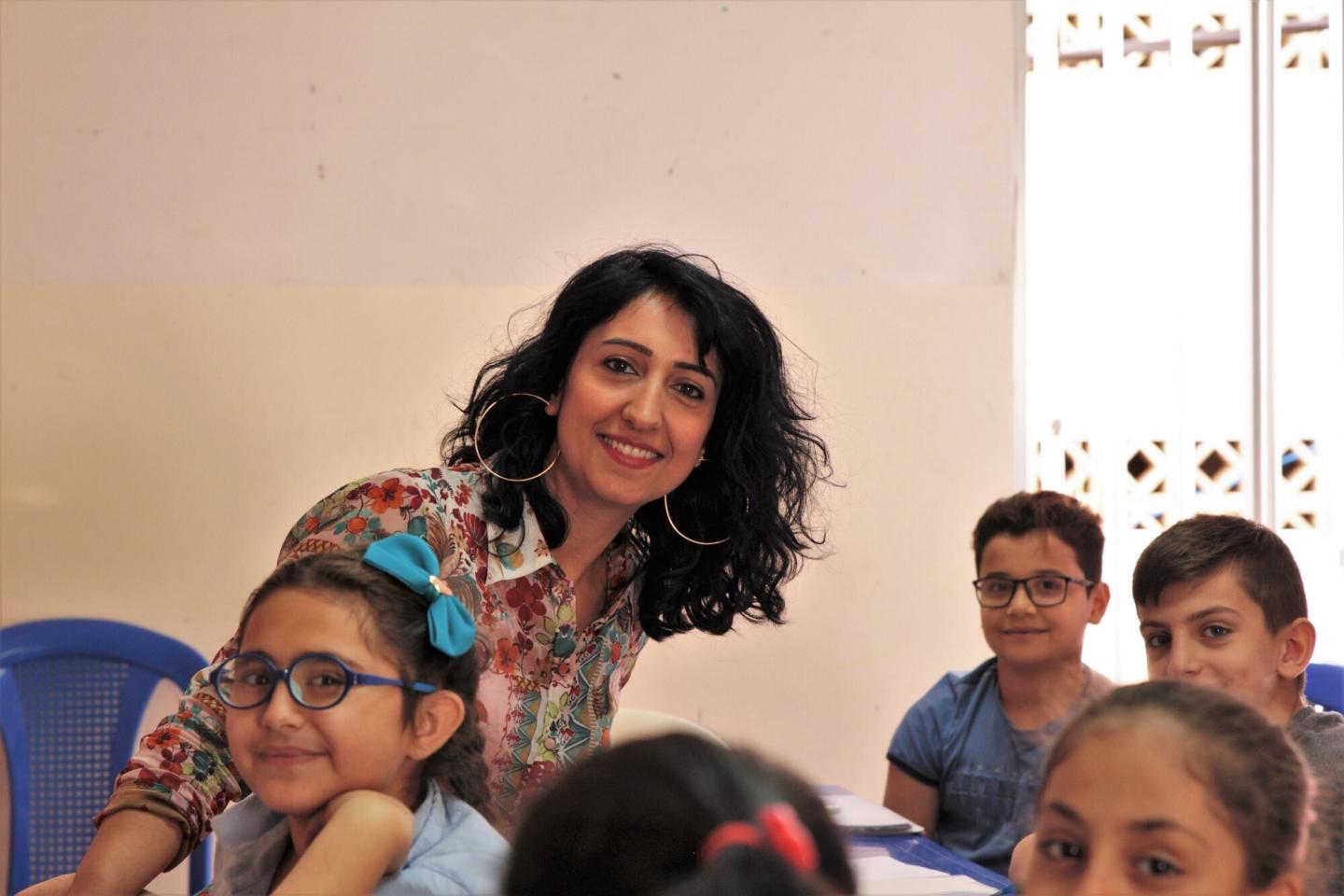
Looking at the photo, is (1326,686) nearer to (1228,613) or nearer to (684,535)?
(1228,613)

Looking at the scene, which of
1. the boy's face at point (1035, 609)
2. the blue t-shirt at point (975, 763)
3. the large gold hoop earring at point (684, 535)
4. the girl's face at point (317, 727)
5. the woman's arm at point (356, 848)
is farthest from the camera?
the boy's face at point (1035, 609)

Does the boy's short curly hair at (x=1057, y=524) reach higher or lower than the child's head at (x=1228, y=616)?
higher

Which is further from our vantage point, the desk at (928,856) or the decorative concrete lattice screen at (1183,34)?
the decorative concrete lattice screen at (1183,34)

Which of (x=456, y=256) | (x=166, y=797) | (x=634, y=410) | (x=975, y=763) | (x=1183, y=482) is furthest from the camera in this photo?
(x=1183, y=482)

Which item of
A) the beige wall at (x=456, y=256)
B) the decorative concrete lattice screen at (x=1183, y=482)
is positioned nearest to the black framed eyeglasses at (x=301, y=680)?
the beige wall at (x=456, y=256)

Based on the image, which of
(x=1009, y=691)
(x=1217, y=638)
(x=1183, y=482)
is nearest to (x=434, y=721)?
(x=1217, y=638)

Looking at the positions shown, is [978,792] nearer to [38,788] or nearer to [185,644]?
[185,644]

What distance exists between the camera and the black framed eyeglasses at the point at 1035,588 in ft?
7.85

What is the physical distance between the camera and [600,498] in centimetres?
195

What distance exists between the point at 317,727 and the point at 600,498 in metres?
0.67

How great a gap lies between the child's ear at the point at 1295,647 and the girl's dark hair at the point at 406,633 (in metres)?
1.17

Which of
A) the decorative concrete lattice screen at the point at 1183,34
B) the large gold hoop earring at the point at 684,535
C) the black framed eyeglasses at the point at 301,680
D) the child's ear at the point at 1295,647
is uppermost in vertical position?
the decorative concrete lattice screen at the point at 1183,34

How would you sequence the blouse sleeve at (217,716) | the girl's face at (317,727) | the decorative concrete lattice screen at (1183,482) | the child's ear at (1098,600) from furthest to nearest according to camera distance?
1. the decorative concrete lattice screen at (1183,482)
2. the child's ear at (1098,600)
3. the blouse sleeve at (217,716)
4. the girl's face at (317,727)

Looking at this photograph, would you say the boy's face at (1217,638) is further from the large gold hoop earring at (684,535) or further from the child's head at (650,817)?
the child's head at (650,817)
